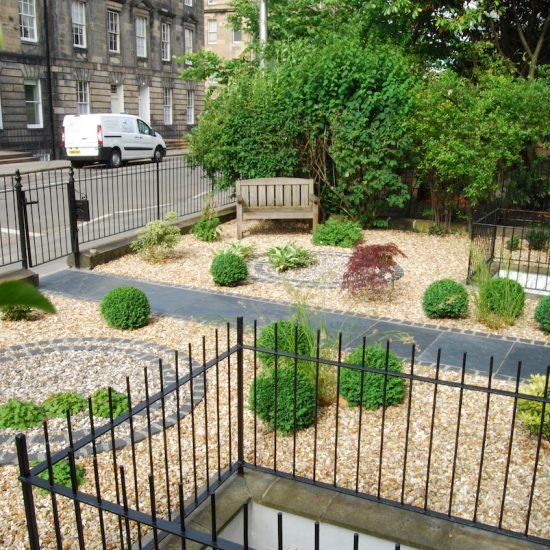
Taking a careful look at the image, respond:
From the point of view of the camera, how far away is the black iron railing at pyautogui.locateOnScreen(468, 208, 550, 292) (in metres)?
9.55

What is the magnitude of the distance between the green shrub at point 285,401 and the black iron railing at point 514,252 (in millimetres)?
4297

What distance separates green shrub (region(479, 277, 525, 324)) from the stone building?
23.6m

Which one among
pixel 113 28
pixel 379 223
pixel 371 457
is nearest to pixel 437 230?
pixel 379 223

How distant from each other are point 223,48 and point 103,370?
165 ft

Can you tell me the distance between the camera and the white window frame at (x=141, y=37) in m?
38.8

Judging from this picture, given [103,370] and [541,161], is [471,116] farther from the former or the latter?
[103,370]

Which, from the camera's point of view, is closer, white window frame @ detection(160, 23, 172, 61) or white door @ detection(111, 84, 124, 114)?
white door @ detection(111, 84, 124, 114)

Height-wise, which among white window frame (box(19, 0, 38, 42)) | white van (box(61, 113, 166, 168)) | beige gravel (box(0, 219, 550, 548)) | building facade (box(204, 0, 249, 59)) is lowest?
beige gravel (box(0, 219, 550, 548))

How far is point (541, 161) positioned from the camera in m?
14.2

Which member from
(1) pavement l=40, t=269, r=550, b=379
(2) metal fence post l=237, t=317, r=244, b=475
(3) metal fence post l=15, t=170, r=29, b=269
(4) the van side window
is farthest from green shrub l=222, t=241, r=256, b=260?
(4) the van side window

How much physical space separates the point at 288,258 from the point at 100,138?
18.7 meters

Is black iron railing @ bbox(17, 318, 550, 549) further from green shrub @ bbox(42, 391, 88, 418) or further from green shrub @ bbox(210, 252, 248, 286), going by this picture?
green shrub @ bbox(210, 252, 248, 286)

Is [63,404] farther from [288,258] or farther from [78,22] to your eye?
[78,22]

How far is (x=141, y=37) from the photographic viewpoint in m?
39.2
